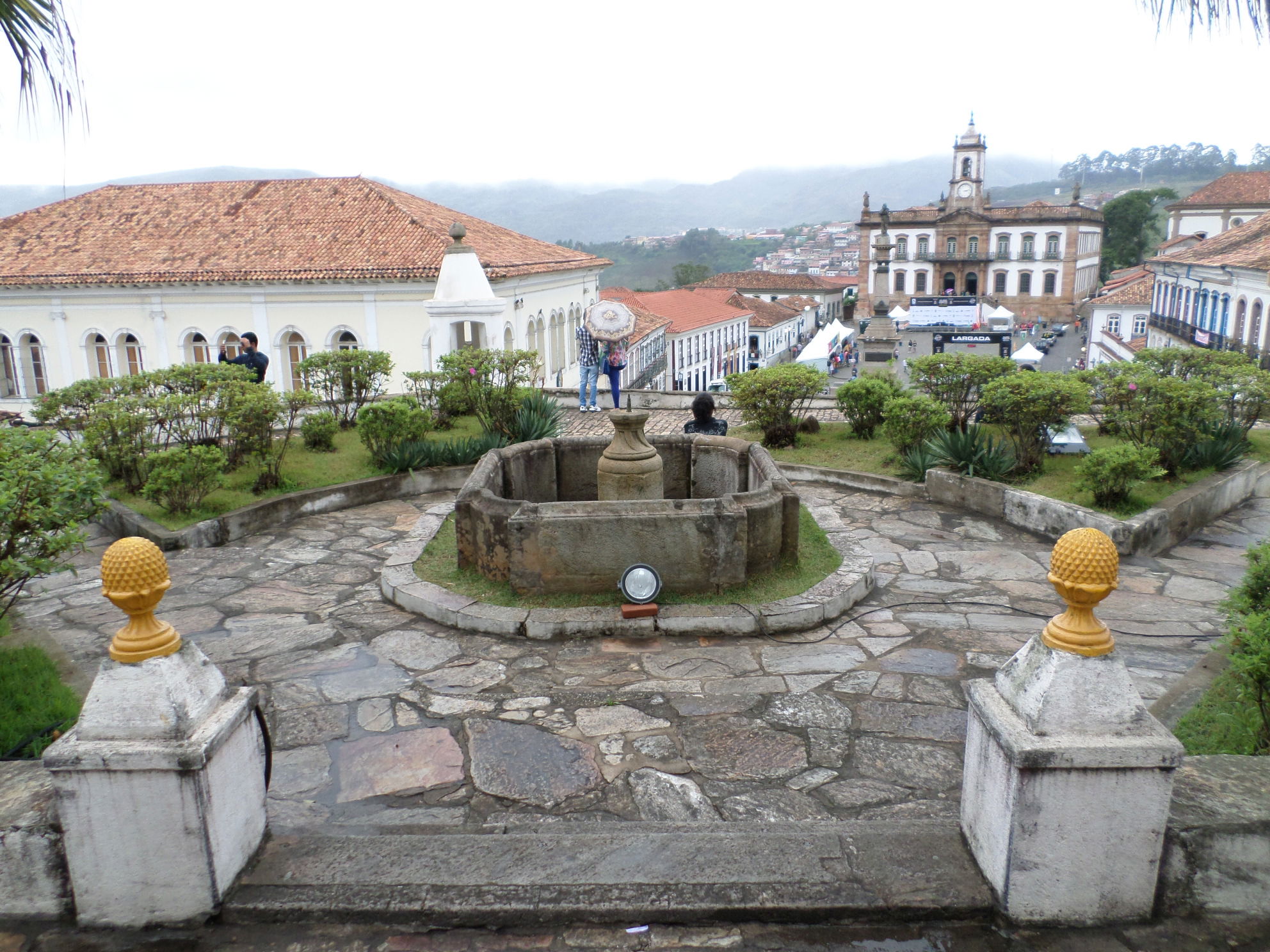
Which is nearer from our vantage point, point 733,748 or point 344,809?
point 344,809

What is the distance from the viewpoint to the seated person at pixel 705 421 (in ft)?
26.7

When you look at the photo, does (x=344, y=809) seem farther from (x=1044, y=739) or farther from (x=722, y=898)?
(x=1044, y=739)

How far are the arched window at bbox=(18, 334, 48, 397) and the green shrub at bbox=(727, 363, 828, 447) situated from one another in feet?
75.4

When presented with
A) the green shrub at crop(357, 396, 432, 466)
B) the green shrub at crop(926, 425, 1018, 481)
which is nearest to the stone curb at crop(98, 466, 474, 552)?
the green shrub at crop(357, 396, 432, 466)

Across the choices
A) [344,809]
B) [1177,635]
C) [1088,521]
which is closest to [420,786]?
[344,809]

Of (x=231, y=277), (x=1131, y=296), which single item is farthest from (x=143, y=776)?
(x=1131, y=296)

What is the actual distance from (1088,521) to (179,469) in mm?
7414

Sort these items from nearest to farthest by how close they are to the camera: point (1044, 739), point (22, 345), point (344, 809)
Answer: point (1044, 739), point (344, 809), point (22, 345)

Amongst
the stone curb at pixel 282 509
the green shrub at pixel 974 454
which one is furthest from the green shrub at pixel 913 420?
the stone curb at pixel 282 509

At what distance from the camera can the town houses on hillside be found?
7188 centimetres

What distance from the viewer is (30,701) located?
4.09 metres

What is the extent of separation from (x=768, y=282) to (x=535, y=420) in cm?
7261

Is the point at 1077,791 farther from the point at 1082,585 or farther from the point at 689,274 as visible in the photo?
the point at 689,274

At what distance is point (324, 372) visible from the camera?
10797 mm
